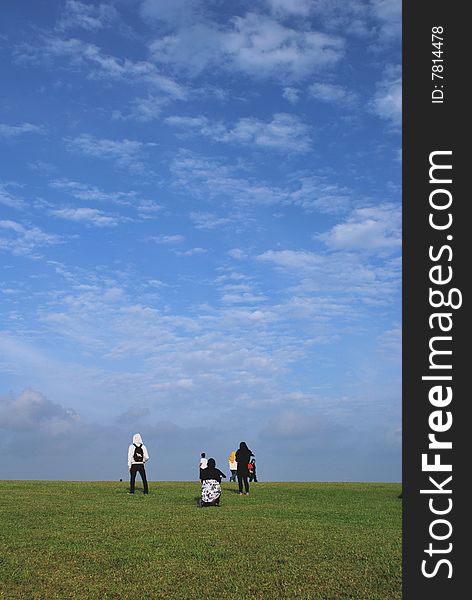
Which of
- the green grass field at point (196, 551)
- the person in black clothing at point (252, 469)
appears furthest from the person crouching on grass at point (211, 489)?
the person in black clothing at point (252, 469)

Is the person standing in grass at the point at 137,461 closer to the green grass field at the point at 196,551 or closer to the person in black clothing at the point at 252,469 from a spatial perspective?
the green grass field at the point at 196,551

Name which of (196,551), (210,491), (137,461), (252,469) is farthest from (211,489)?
(252,469)

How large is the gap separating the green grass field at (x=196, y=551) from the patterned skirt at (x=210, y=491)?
1.93 feet

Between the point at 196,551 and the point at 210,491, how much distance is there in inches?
405

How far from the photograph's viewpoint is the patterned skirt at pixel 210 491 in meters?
26.2

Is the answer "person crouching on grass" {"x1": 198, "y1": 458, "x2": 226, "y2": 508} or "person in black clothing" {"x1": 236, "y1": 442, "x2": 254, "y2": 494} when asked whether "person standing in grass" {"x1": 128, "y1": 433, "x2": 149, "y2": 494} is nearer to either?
"person in black clothing" {"x1": 236, "y1": 442, "x2": 254, "y2": 494}

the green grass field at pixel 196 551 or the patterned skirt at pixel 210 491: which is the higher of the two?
the patterned skirt at pixel 210 491

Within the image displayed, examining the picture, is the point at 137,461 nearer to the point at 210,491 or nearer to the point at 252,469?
the point at 210,491

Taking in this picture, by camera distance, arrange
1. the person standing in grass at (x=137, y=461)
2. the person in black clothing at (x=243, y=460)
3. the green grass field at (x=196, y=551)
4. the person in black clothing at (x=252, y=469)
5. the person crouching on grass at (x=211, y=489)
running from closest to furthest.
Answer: the green grass field at (x=196, y=551) → the person crouching on grass at (x=211, y=489) → the person standing in grass at (x=137, y=461) → the person in black clothing at (x=243, y=460) → the person in black clothing at (x=252, y=469)

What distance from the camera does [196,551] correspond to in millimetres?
16062

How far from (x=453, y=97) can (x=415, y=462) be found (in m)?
4.21

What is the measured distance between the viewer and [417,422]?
780 cm

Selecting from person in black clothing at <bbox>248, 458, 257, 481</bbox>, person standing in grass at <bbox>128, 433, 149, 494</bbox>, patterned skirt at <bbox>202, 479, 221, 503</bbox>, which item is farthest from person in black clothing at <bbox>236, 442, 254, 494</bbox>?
person in black clothing at <bbox>248, 458, 257, 481</bbox>

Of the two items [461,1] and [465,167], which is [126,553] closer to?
[465,167]
